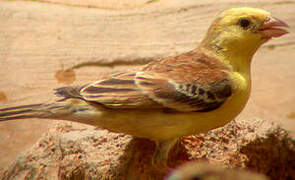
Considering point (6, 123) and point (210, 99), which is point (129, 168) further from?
point (6, 123)

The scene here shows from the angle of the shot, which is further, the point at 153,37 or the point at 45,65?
the point at 153,37

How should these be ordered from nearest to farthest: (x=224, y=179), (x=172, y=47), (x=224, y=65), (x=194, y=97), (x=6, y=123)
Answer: (x=224, y=179) → (x=194, y=97) → (x=224, y=65) → (x=6, y=123) → (x=172, y=47)

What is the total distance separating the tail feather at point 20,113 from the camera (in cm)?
213

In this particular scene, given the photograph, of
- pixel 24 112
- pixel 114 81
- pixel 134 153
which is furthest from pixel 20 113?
pixel 134 153

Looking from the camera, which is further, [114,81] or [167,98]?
[114,81]

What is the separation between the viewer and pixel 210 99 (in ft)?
7.09

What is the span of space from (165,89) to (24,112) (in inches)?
38.9

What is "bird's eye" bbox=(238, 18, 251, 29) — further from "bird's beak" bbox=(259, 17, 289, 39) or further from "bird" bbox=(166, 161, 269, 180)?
"bird" bbox=(166, 161, 269, 180)

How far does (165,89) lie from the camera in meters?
2.12

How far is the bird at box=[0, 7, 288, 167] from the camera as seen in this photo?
2.12m

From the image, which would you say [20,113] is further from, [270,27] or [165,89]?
[270,27]

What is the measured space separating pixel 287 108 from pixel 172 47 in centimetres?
178

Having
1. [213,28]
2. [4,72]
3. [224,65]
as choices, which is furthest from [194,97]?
[4,72]

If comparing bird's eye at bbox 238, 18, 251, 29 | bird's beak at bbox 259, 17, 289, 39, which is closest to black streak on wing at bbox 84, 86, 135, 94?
bird's eye at bbox 238, 18, 251, 29
